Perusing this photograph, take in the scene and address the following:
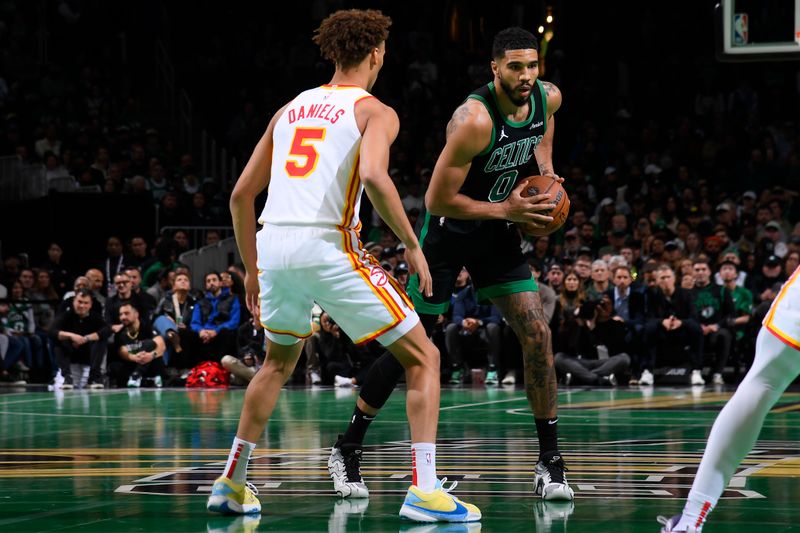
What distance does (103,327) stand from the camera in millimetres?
17297

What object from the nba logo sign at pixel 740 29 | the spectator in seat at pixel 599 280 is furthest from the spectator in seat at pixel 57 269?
the nba logo sign at pixel 740 29

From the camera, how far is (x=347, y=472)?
6.70m

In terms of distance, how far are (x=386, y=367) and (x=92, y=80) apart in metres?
19.6

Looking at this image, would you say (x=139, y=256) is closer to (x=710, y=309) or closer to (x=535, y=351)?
(x=710, y=309)

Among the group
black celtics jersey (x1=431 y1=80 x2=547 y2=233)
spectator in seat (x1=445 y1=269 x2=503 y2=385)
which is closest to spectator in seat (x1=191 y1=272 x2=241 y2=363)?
spectator in seat (x1=445 y1=269 x2=503 y2=385)

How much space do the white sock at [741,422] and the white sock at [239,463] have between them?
2093mm

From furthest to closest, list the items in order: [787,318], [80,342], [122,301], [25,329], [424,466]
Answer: [25,329] < [122,301] < [80,342] < [424,466] < [787,318]

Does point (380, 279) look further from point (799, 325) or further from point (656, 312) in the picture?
point (656, 312)

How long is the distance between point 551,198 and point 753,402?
91.4 inches

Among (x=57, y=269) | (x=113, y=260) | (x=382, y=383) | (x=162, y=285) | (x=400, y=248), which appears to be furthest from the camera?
(x=113, y=260)

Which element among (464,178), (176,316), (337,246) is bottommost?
(176,316)

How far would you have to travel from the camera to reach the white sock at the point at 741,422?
15.3 ft

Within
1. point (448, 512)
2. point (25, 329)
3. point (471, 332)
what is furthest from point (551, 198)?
point (25, 329)

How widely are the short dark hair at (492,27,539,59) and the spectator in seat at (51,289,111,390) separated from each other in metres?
11.4
